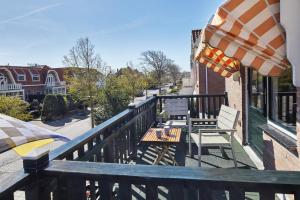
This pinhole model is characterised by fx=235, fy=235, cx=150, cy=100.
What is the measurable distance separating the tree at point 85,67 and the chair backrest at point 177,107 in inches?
549

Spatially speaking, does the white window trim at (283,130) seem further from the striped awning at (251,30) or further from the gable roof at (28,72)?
the gable roof at (28,72)

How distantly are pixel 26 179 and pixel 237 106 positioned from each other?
16.5 ft

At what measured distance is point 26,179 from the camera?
4.66ft

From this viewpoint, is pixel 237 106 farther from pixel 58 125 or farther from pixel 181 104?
pixel 58 125

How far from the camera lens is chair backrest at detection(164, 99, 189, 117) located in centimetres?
672

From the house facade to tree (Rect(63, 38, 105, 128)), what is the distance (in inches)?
599

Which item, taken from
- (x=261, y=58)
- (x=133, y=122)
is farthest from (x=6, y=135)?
(x=261, y=58)

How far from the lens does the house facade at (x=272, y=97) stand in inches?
68.7

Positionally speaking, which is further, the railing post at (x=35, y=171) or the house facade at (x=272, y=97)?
the house facade at (x=272, y=97)

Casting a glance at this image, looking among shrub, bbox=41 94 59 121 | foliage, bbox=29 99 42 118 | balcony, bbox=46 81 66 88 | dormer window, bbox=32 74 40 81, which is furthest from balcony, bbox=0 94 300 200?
balcony, bbox=46 81 66 88

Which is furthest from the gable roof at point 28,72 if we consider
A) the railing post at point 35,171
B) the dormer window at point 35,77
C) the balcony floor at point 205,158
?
the railing post at point 35,171

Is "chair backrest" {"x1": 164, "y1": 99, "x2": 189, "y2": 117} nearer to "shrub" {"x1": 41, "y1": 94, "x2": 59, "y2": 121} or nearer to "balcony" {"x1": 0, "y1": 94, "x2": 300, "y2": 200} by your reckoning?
"balcony" {"x1": 0, "y1": 94, "x2": 300, "y2": 200}

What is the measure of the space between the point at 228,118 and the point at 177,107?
2.34m

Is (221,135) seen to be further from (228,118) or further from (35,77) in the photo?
(35,77)
